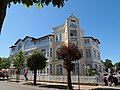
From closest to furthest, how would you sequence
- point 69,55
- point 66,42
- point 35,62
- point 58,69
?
point 69,55, point 35,62, point 66,42, point 58,69

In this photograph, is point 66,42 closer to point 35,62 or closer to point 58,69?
point 58,69

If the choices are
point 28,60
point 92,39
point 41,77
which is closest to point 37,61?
point 28,60

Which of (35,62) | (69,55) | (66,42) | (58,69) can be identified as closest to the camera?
(69,55)

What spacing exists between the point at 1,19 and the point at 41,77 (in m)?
36.4

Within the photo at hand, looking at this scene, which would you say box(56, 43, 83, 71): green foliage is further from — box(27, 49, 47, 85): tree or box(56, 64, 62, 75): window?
box(56, 64, 62, 75): window

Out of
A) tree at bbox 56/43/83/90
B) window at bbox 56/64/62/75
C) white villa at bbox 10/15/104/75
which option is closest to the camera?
tree at bbox 56/43/83/90

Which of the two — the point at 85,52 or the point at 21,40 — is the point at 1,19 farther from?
the point at 21,40

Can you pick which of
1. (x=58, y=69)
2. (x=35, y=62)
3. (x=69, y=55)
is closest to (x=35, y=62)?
(x=35, y=62)

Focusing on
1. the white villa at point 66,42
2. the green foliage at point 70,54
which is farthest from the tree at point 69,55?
the white villa at point 66,42

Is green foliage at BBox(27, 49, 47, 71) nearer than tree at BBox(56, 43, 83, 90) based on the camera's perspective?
No

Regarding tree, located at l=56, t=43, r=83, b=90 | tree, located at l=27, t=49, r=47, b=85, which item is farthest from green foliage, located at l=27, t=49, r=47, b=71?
tree, located at l=56, t=43, r=83, b=90

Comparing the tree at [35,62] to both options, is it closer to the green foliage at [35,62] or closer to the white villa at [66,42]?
the green foliage at [35,62]

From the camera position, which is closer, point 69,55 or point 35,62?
point 69,55

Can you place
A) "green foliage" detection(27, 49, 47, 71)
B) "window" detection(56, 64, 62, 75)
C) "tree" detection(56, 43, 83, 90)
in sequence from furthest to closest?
"window" detection(56, 64, 62, 75)
"green foliage" detection(27, 49, 47, 71)
"tree" detection(56, 43, 83, 90)
